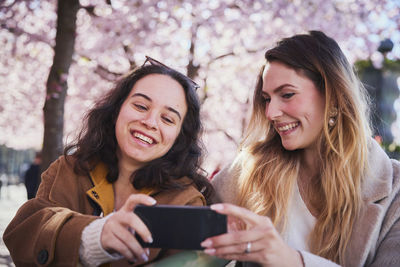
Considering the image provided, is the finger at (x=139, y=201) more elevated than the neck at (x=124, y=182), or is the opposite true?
the finger at (x=139, y=201)

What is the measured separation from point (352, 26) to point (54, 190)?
874 cm

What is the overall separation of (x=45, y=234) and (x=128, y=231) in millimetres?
439

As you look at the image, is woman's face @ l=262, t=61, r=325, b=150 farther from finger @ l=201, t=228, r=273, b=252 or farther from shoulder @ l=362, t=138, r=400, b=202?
finger @ l=201, t=228, r=273, b=252

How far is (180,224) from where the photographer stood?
4.83 feet

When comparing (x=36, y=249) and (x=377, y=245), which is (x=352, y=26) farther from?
(x=36, y=249)

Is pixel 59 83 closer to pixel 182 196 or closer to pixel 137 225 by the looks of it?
pixel 182 196

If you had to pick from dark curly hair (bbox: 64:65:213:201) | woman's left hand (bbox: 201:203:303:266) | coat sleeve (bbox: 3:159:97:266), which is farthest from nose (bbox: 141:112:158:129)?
woman's left hand (bbox: 201:203:303:266)

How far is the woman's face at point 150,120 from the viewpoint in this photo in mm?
2182

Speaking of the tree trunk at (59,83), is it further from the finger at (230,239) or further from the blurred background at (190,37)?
the finger at (230,239)

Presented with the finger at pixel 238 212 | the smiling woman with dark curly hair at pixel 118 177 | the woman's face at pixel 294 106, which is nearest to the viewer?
the finger at pixel 238 212

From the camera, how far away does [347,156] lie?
2.39m

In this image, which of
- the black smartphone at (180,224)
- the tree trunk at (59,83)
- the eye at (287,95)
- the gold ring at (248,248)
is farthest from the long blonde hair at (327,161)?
the tree trunk at (59,83)

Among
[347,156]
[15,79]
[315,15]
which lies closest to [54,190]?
[347,156]

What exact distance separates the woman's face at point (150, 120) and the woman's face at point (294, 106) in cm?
58
